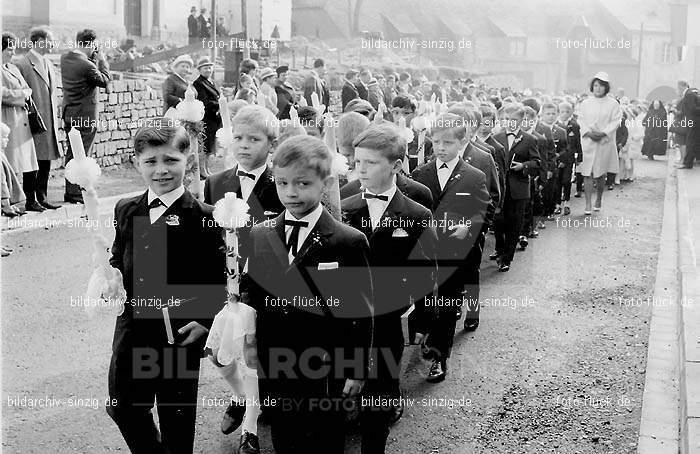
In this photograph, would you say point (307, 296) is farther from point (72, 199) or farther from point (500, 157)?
point (72, 199)

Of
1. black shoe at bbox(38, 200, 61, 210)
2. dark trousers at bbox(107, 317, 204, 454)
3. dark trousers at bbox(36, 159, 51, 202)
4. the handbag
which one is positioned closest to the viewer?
dark trousers at bbox(107, 317, 204, 454)

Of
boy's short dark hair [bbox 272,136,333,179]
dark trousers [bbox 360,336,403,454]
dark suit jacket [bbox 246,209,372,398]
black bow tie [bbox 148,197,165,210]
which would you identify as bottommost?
dark trousers [bbox 360,336,403,454]

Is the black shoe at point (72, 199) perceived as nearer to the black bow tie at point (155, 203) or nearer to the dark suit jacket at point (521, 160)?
the dark suit jacket at point (521, 160)

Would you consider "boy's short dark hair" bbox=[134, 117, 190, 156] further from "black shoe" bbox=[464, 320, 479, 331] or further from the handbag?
the handbag

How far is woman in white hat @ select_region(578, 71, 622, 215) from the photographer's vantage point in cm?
1310

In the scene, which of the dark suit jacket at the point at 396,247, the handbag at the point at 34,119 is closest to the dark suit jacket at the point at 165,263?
the dark suit jacket at the point at 396,247

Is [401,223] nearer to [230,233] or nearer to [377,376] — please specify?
[377,376]

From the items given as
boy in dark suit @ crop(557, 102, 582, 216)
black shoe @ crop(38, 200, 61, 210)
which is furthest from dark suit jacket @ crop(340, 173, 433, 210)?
boy in dark suit @ crop(557, 102, 582, 216)

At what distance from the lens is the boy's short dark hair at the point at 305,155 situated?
3619mm

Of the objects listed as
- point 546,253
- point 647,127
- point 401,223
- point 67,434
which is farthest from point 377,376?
point 647,127

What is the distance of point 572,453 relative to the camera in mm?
4695

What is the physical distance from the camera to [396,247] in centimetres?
474

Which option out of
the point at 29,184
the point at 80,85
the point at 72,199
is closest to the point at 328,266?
the point at 29,184

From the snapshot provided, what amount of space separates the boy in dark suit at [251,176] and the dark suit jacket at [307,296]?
1.09 meters
